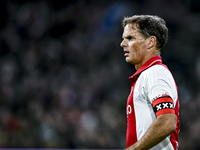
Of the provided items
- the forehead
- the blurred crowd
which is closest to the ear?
the forehead

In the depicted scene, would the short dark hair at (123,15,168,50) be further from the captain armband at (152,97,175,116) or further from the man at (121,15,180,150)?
the captain armband at (152,97,175,116)

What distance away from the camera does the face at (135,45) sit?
1939 millimetres

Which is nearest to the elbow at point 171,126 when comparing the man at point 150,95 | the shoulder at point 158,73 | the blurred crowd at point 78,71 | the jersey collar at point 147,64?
the man at point 150,95

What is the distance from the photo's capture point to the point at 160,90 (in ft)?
4.75

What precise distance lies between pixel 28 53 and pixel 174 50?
3.46 m

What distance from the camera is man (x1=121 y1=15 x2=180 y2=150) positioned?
1403mm

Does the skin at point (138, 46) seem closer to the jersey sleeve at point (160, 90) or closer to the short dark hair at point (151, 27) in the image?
the short dark hair at point (151, 27)

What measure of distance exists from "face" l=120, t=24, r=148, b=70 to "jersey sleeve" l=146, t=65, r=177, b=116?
410 mm

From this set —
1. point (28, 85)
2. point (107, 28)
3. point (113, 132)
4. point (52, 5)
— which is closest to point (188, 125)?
point (113, 132)

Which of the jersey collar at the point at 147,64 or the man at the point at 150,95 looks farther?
the jersey collar at the point at 147,64

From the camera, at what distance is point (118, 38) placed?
6.36 meters

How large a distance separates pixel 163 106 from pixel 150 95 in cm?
10

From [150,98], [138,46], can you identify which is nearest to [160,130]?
[150,98]

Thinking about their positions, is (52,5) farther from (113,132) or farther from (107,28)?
(113,132)
